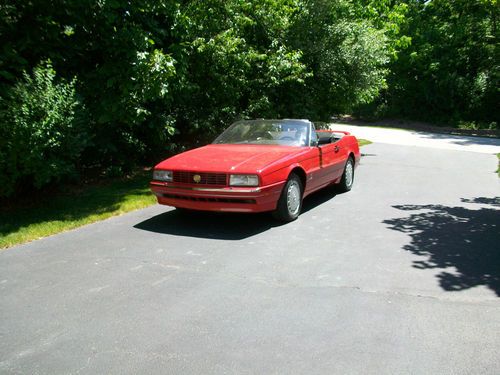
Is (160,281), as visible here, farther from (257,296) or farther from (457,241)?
(457,241)

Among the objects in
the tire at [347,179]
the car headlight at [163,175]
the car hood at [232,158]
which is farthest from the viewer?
the tire at [347,179]

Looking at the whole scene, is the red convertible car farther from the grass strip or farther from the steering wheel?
the grass strip

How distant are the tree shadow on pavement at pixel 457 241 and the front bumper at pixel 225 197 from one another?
181 centimetres

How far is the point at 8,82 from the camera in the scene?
7320 millimetres

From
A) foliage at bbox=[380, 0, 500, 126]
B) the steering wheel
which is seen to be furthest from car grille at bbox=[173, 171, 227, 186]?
foliage at bbox=[380, 0, 500, 126]

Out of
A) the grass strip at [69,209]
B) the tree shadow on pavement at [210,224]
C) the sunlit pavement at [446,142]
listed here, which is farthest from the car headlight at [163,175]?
the sunlit pavement at [446,142]

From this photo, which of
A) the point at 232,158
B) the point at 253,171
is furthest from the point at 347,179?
the point at 253,171

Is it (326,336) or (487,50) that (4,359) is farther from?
(487,50)

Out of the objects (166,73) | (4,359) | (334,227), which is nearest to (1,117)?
(166,73)

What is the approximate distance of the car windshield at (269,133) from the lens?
760 centimetres

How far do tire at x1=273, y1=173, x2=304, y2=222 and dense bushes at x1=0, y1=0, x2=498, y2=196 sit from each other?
2.95 metres

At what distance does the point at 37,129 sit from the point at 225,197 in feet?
9.03

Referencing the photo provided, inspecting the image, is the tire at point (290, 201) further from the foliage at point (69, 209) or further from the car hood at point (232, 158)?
the foliage at point (69, 209)

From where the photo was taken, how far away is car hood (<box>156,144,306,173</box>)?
6281 mm
